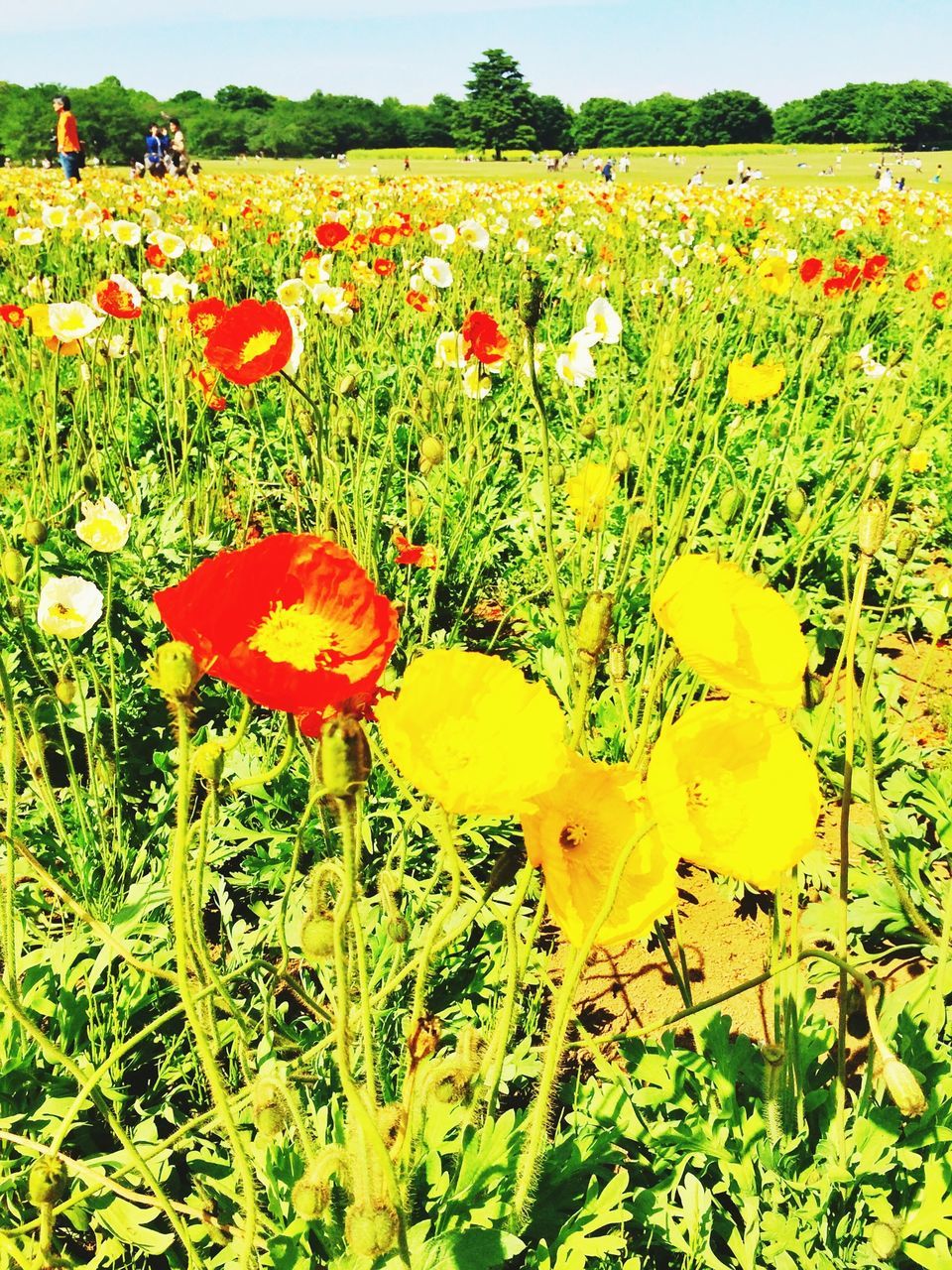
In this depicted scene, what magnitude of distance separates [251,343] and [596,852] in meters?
1.40

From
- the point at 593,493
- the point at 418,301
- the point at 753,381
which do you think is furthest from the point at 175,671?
the point at 418,301

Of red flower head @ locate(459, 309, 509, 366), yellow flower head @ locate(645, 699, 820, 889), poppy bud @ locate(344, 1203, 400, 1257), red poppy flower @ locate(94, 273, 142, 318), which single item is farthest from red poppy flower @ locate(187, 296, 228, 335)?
poppy bud @ locate(344, 1203, 400, 1257)

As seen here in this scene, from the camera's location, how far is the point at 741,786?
2.70ft

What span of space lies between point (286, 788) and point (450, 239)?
3.23 m

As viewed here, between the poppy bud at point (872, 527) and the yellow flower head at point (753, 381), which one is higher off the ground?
the yellow flower head at point (753, 381)

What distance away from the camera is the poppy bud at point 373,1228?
0.77 metres

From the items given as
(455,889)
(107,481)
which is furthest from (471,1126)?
(107,481)

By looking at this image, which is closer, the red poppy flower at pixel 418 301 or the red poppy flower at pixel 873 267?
the red poppy flower at pixel 418 301

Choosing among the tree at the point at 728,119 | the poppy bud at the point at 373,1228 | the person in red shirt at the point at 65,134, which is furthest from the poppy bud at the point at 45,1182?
the tree at the point at 728,119

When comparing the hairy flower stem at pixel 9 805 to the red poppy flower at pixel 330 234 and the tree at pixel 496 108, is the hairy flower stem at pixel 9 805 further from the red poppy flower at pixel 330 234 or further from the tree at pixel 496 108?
the tree at pixel 496 108

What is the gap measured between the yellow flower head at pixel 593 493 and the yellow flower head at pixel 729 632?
927 millimetres

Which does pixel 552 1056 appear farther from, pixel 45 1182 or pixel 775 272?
pixel 775 272

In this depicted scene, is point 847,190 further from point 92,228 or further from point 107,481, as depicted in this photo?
point 107,481

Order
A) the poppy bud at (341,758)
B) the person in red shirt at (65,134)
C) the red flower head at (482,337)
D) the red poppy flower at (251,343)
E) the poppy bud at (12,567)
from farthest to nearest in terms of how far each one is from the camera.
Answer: the person in red shirt at (65,134)
the red flower head at (482,337)
the red poppy flower at (251,343)
the poppy bud at (12,567)
the poppy bud at (341,758)
